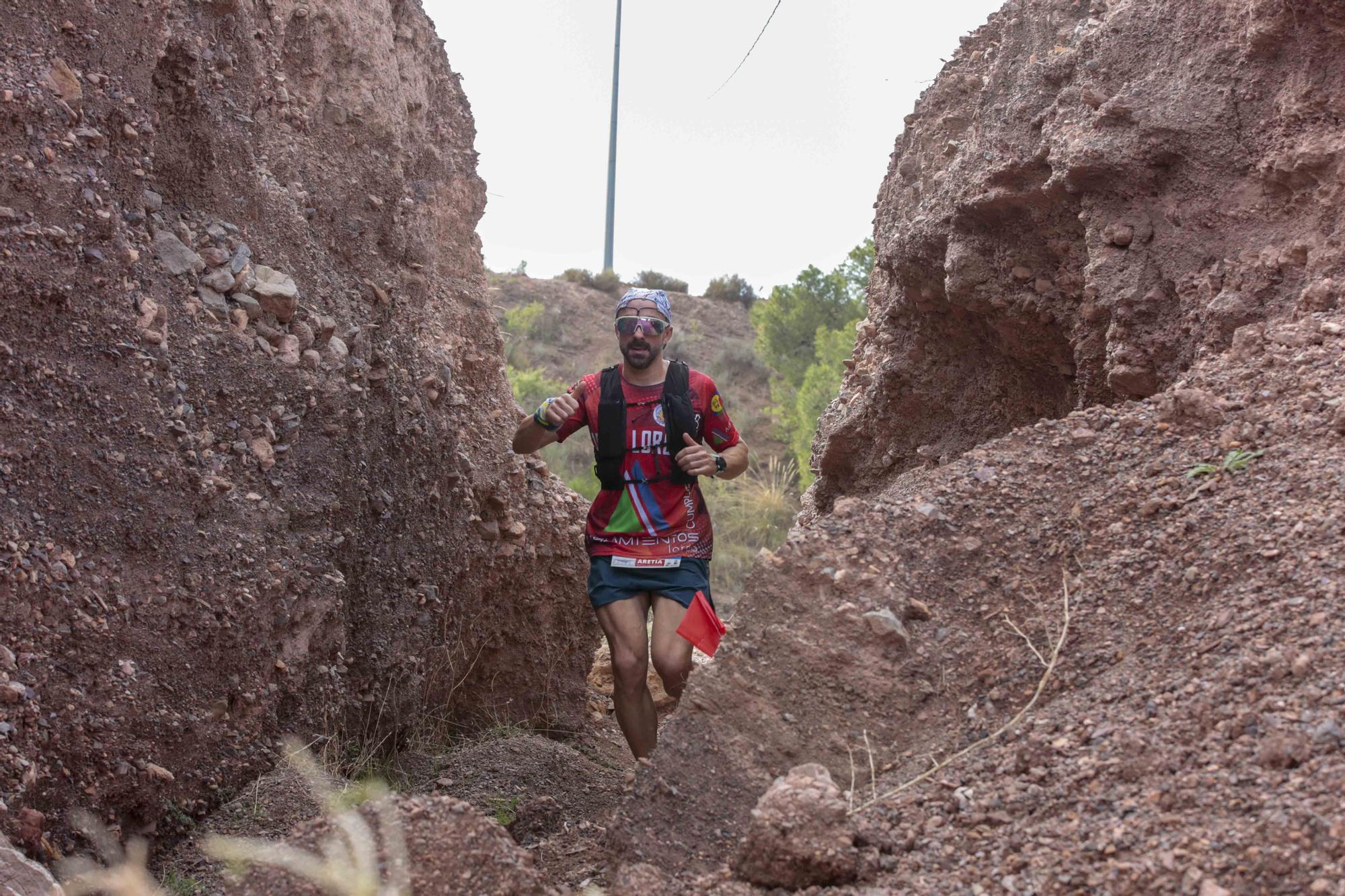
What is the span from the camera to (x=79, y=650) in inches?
144

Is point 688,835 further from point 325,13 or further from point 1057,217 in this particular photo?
point 325,13

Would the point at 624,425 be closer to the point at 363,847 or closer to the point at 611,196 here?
the point at 363,847

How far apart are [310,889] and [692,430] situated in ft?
9.02

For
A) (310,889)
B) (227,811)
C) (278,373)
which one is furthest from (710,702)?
(278,373)

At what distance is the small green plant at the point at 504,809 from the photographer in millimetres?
4852

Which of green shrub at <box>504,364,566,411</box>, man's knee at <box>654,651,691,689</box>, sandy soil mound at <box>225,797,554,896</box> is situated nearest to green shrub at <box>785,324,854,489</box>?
green shrub at <box>504,364,566,411</box>

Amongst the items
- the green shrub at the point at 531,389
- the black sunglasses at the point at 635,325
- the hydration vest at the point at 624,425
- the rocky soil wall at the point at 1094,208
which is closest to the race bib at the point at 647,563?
the hydration vest at the point at 624,425

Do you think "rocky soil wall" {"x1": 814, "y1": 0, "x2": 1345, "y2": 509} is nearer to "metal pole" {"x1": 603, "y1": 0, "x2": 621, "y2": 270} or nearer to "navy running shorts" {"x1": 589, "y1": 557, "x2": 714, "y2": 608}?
"navy running shorts" {"x1": 589, "y1": 557, "x2": 714, "y2": 608}

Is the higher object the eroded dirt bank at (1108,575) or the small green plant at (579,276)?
the small green plant at (579,276)

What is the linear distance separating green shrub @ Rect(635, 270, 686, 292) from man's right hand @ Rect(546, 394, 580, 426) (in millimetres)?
24169

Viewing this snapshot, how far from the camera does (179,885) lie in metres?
3.76

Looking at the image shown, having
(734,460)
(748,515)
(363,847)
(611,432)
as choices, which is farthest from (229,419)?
(748,515)

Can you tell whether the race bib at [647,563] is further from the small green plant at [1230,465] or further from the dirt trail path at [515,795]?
the small green plant at [1230,465]

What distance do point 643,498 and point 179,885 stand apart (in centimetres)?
219
